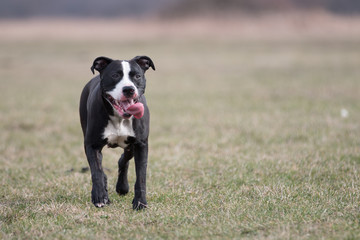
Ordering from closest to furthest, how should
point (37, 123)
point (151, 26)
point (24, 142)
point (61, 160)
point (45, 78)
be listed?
point (61, 160)
point (24, 142)
point (37, 123)
point (45, 78)
point (151, 26)

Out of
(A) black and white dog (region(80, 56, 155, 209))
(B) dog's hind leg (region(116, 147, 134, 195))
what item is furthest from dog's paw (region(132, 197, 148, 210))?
(B) dog's hind leg (region(116, 147, 134, 195))

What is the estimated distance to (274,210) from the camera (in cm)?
517

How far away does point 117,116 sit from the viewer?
5.21m

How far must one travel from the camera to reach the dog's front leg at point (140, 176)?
211 inches

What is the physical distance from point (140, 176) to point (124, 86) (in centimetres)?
110

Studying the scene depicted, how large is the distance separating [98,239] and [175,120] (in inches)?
296

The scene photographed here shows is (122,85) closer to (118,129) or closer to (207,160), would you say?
(118,129)

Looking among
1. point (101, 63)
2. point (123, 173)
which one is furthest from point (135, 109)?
point (123, 173)

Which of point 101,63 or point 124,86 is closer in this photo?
point 124,86

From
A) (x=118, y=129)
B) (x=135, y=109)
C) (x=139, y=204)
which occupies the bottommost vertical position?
(x=139, y=204)

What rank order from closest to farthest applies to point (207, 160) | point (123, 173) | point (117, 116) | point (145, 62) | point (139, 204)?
point (117, 116) < point (139, 204) < point (145, 62) < point (123, 173) < point (207, 160)

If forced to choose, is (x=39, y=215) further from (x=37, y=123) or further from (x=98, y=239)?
(x=37, y=123)

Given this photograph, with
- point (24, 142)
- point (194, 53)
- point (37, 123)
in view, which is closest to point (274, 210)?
point (24, 142)

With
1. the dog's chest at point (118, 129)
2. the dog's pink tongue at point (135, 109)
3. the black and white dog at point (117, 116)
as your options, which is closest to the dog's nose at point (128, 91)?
the black and white dog at point (117, 116)
